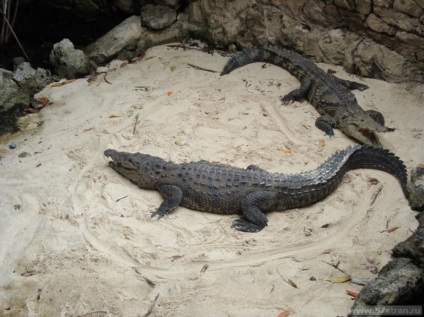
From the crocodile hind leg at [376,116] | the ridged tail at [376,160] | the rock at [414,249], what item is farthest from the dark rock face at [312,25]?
the rock at [414,249]

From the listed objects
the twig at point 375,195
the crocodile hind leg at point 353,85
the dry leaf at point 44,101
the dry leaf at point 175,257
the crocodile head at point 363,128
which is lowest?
the dry leaf at point 175,257

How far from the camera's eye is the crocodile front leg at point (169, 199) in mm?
4965

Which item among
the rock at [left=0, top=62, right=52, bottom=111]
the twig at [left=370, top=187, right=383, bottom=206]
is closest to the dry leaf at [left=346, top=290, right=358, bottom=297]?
the twig at [left=370, top=187, right=383, bottom=206]

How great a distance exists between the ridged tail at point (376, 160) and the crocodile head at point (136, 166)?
2.35m

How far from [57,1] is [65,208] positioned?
5.31 m

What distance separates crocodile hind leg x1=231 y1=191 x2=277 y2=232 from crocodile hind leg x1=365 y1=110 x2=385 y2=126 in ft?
7.65

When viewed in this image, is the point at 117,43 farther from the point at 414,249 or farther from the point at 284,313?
the point at 414,249

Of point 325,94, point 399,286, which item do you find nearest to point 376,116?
A: point 325,94

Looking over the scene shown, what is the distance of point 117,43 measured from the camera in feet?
25.8

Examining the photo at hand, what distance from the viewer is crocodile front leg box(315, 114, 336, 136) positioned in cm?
628

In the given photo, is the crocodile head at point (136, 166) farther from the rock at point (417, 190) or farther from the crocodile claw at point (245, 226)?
the rock at point (417, 190)

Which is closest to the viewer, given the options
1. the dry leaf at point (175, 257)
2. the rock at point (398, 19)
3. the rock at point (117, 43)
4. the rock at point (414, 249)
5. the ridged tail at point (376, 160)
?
the rock at point (414, 249)

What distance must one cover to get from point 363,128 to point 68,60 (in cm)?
491

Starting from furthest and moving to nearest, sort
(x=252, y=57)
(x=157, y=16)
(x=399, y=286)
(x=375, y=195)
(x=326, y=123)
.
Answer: (x=157, y=16)
(x=252, y=57)
(x=326, y=123)
(x=375, y=195)
(x=399, y=286)
